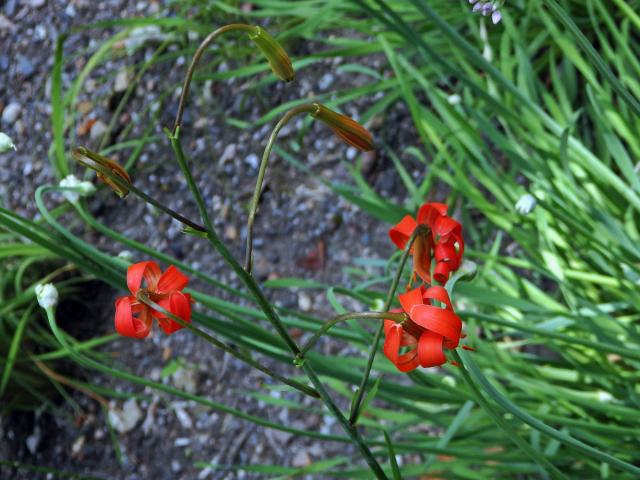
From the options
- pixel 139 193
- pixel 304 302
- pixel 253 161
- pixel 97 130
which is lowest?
pixel 139 193

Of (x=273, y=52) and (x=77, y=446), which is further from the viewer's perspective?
(x=77, y=446)

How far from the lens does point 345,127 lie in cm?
71

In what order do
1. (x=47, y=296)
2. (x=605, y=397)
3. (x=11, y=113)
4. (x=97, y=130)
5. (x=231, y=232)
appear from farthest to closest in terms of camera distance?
(x=11, y=113), (x=97, y=130), (x=231, y=232), (x=605, y=397), (x=47, y=296)

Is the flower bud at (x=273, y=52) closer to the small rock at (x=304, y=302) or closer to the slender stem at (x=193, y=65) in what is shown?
the slender stem at (x=193, y=65)

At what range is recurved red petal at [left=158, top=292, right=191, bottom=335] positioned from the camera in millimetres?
708

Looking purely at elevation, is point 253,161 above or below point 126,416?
above

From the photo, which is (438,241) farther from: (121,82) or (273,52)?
(121,82)

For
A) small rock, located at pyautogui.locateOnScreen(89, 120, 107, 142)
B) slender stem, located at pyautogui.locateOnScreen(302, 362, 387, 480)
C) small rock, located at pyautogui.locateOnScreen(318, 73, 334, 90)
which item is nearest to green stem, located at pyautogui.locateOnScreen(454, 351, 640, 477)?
slender stem, located at pyautogui.locateOnScreen(302, 362, 387, 480)

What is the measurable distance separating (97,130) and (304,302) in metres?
0.81

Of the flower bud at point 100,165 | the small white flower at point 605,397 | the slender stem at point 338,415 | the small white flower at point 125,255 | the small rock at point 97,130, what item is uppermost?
the small rock at point 97,130

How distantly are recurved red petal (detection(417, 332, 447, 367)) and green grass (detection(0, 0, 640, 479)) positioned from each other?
0.23 m

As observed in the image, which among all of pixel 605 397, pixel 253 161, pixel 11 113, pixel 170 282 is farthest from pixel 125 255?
pixel 11 113

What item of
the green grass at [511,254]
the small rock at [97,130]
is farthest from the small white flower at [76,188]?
the small rock at [97,130]

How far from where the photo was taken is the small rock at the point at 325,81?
2.02 metres
